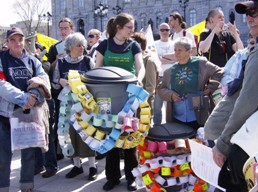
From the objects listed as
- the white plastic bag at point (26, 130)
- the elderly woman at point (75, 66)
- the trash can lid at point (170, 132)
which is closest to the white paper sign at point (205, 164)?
the trash can lid at point (170, 132)

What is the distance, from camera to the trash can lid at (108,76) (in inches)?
155

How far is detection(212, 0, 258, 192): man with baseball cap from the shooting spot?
7.61 ft

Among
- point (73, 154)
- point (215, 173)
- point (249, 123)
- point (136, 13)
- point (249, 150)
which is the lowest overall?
point (73, 154)

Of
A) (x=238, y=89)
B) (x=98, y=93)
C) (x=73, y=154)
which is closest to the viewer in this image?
(x=238, y=89)

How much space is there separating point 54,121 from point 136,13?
56.6 metres

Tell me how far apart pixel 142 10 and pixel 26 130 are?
57.4 m

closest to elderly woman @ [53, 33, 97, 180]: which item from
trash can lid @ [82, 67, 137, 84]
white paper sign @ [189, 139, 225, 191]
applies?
trash can lid @ [82, 67, 137, 84]

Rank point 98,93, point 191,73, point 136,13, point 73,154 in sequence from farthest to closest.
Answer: point 136,13 → point 73,154 → point 191,73 → point 98,93

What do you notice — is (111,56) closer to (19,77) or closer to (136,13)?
(19,77)

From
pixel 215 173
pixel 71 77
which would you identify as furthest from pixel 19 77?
pixel 215 173

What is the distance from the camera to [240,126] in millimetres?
2416

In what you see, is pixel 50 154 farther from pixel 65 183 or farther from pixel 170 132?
pixel 170 132

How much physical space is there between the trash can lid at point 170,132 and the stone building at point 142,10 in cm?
4313

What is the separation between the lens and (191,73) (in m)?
4.27
